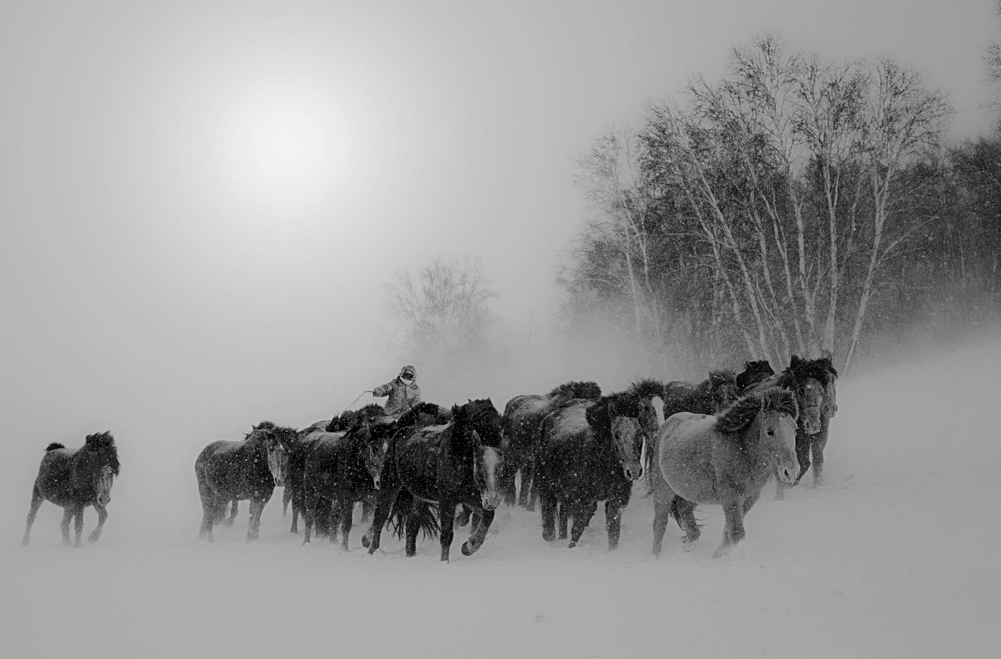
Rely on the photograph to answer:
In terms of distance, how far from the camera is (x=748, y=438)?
8922 millimetres

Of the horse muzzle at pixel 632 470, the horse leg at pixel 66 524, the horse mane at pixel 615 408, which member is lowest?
the horse leg at pixel 66 524

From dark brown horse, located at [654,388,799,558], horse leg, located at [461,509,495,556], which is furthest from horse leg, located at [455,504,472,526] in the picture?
dark brown horse, located at [654,388,799,558]

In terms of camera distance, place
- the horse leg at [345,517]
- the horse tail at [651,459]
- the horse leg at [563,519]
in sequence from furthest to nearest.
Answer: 1. the horse leg at [345,517]
2. the horse leg at [563,519]
3. the horse tail at [651,459]

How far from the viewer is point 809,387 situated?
12.1 metres

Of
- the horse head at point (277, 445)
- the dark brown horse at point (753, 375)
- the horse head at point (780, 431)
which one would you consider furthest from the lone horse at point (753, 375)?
the horse head at point (277, 445)

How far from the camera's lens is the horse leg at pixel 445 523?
398 inches

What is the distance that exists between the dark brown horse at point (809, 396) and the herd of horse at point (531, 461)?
23 millimetres

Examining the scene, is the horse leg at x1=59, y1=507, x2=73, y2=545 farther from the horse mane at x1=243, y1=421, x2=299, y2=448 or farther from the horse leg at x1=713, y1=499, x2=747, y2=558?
the horse leg at x1=713, y1=499, x2=747, y2=558

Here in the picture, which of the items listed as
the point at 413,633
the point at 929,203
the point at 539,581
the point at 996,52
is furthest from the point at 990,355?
the point at 413,633

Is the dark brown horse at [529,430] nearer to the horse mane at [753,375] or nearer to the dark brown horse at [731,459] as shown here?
the horse mane at [753,375]

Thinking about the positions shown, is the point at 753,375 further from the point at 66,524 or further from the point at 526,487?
the point at 66,524

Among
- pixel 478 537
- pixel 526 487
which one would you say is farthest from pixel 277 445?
pixel 478 537

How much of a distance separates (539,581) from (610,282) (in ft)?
82.4

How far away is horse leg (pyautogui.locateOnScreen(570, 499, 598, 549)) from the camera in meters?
10.3
